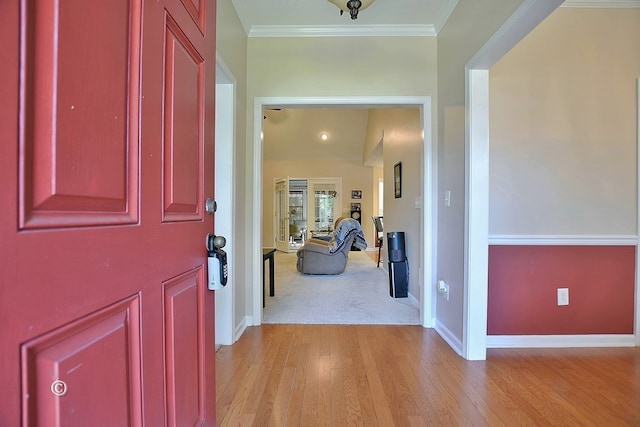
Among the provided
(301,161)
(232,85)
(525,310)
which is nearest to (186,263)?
(232,85)

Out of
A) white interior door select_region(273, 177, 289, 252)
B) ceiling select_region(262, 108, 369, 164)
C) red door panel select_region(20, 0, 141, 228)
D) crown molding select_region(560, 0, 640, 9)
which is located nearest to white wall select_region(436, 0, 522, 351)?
crown molding select_region(560, 0, 640, 9)

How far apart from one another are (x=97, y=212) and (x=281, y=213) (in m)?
Answer: 7.64

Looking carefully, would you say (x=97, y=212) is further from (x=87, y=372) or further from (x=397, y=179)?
(x=397, y=179)

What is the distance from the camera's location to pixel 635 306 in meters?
2.24

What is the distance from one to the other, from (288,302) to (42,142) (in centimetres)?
311

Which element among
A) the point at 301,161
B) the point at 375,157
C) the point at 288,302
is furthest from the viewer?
the point at 301,161

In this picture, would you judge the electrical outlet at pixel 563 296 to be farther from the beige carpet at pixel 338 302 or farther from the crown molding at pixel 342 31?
the crown molding at pixel 342 31

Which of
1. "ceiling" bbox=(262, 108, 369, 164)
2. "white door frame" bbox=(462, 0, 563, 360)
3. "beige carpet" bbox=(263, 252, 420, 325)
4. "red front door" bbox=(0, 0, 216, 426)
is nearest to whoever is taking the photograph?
"red front door" bbox=(0, 0, 216, 426)

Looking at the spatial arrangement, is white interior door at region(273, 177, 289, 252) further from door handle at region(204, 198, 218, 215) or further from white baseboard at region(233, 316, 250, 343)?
door handle at region(204, 198, 218, 215)

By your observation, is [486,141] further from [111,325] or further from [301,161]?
[301,161]

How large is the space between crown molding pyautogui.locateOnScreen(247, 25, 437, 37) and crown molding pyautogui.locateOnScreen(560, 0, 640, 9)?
3.22 feet

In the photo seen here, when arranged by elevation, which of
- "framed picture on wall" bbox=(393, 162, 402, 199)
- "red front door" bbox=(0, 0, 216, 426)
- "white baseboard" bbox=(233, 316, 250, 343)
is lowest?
"white baseboard" bbox=(233, 316, 250, 343)

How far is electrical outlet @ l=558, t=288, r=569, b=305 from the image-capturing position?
222cm

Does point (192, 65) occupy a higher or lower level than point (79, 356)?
higher
